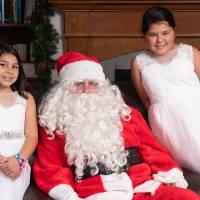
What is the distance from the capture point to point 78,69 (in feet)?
7.09

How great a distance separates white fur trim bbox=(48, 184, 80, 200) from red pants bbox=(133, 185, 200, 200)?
0.25 metres

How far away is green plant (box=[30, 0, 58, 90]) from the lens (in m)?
3.14

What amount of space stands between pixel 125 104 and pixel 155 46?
300mm

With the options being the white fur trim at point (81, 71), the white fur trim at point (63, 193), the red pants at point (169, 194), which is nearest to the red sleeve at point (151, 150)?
the red pants at point (169, 194)

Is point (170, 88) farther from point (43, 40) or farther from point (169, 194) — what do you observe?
point (43, 40)

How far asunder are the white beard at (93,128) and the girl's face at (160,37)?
0.29 m

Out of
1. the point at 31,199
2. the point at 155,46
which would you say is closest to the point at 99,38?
the point at 155,46

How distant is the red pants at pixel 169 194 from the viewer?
5.92ft

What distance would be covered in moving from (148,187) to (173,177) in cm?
12

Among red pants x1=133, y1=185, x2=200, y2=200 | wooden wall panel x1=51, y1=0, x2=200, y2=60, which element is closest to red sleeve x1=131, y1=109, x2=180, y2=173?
red pants x1=133, y1=185, x2=200, y2=200

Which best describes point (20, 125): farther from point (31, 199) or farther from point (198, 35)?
point (198, 35)

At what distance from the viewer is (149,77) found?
2213 millimetres

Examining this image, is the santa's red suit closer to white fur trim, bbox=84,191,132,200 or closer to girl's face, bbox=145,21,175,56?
white fur trim, bbox=84,191,132,200

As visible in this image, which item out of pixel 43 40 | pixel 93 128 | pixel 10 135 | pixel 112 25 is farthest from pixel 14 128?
pixel 112 25
